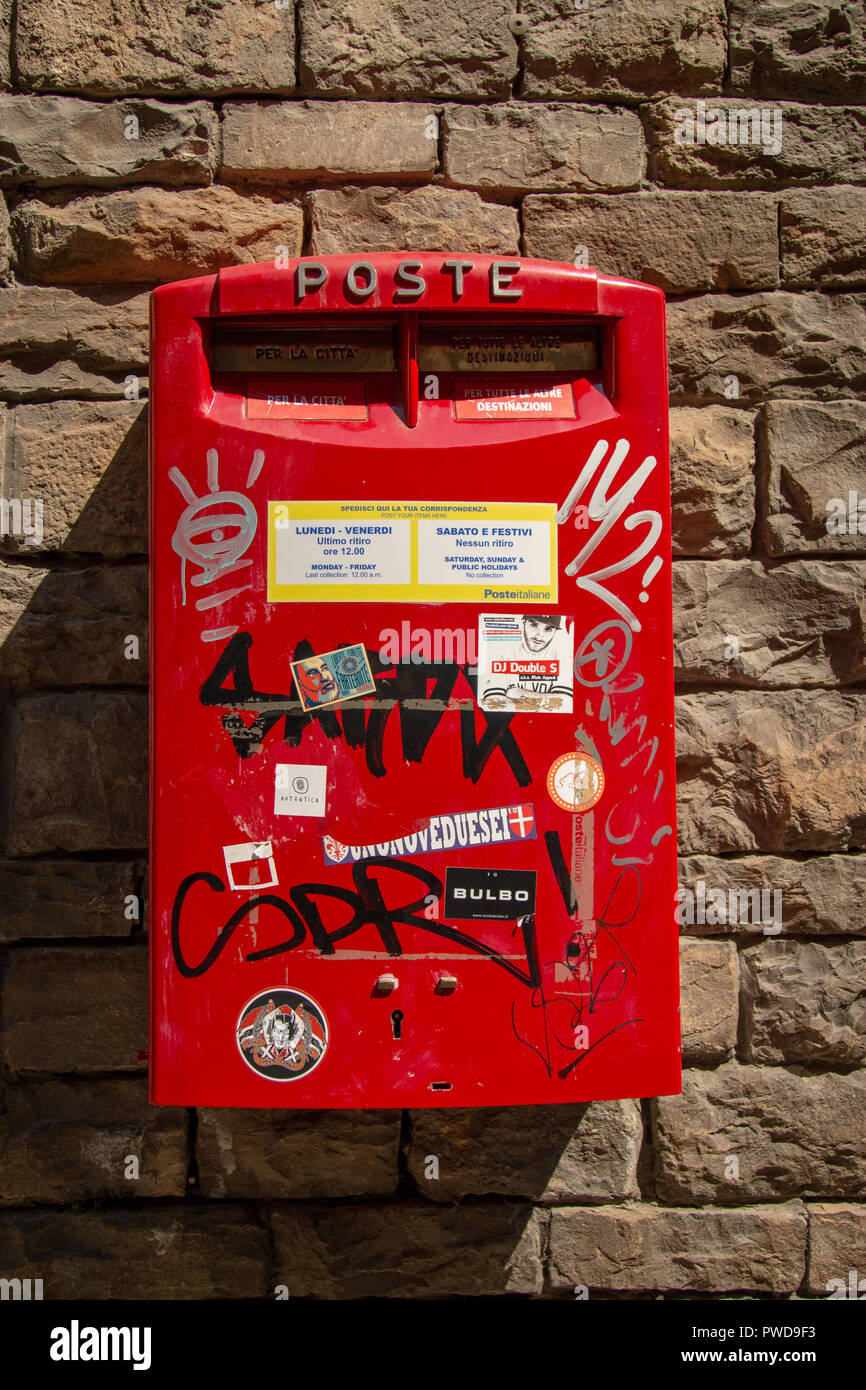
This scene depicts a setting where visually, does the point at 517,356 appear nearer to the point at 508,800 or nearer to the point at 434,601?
the point at 434,601

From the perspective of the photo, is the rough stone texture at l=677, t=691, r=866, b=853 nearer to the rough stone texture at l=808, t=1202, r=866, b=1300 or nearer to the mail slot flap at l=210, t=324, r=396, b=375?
the rough stone texture at l=808, t=1202, r=866, b=1300

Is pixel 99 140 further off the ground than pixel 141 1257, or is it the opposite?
pixel 99 140

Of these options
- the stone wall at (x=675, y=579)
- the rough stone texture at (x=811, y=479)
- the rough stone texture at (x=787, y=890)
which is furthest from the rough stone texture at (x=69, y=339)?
the rough stone texture at (x=787, y=890)

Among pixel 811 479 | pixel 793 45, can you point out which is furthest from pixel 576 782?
pixel 793 45

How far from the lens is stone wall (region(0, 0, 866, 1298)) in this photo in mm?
2080

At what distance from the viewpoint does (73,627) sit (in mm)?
2125

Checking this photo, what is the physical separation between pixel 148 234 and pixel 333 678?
1178 millimetres

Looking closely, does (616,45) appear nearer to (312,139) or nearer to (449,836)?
(312,139)

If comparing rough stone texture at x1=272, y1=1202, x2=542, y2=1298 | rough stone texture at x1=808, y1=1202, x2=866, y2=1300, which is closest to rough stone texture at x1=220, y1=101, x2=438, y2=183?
rough stone texture at x1=272, y1=1202, x2=542, y2=1298

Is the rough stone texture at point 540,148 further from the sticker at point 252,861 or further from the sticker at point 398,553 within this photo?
the sticker at point 252,861

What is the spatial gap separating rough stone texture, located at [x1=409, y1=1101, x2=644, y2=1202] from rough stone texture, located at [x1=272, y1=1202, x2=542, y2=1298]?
8 centimetres

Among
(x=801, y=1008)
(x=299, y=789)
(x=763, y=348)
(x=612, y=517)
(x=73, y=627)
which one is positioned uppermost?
(x=763, y=348)

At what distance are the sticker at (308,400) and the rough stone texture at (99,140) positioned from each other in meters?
0.80

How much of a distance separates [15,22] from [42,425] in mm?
868
